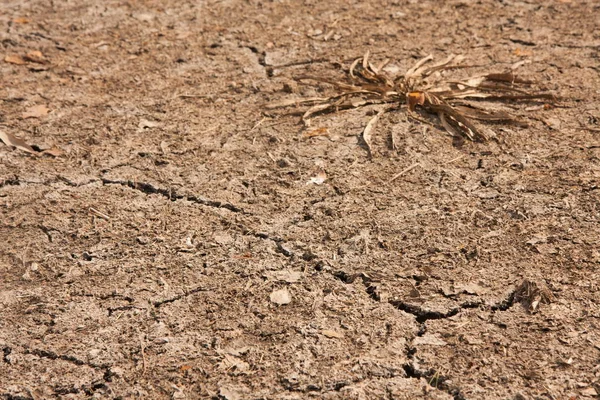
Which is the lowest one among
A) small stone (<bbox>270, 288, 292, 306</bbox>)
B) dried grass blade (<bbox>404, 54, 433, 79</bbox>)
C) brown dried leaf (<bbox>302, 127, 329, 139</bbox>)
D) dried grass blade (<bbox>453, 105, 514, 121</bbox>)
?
small stone (<bbox>270, 288, 292, 306</bbox>)

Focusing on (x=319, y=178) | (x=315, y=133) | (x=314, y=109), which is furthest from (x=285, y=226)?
(x=314, y=109)

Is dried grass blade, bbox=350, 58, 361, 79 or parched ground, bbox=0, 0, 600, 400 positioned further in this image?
dried grass blade, bbox=350, 58, 361, 79

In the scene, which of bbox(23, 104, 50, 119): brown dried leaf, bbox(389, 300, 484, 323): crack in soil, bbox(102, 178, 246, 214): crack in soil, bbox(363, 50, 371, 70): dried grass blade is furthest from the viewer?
bbox(363, 50, 371, 70): dried grass blade

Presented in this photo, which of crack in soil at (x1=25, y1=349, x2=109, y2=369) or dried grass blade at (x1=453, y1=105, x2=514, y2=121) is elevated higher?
dried grass blade at (x1=453, y1=105, x2=514, y2=121)

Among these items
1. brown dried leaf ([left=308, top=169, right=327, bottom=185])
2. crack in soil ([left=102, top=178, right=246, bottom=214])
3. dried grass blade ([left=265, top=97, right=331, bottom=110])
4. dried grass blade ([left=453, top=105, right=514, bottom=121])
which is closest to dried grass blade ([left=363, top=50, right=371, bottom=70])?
dried grass blade ([left=265, top=97, right=331, bottom=110])

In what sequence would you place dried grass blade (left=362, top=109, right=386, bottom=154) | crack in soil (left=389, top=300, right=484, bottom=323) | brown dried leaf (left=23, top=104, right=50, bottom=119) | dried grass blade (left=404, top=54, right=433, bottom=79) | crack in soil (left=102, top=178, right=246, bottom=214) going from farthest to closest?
dried grass blade (left=404, top=54, right=433, bottom=79)
brown dried leaf (left=23, top=104, right=50, bottom=119)
dried grass blade (left=362, top=109, right=386, bottom=154)
crack in soil (left=102, top=178, right=246, bottom=214)
crack in soil (left=389, top=300, right=484, bottom=323)

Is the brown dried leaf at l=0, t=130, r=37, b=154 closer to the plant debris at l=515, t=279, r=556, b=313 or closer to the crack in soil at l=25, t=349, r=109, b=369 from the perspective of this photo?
the crack in soil at l=25, t=349, r=109, b=369

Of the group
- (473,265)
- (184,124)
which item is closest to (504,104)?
(473,265)

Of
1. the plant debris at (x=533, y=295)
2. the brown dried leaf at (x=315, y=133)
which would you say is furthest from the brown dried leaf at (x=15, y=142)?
the plant debris at (x=533, y=295)
